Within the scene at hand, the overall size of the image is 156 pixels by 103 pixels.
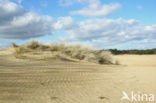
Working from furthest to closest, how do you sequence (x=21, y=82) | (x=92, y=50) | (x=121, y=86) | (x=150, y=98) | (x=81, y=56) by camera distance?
(x=92, y=50)
(x=81, y=56)
(x=121, y=86)
(x=21, y=82)
(x=150, y=98)

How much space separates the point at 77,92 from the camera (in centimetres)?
455

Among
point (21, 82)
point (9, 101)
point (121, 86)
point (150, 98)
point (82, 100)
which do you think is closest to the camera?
point (9, 101)

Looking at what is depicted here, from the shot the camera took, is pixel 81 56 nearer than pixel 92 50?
Yes

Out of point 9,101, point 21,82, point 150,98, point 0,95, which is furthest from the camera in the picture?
point 21,82

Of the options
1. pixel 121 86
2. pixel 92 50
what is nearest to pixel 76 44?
pixel 92 50

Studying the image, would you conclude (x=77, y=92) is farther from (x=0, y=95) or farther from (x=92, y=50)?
(x=92, y=50)

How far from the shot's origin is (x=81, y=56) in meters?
12.7

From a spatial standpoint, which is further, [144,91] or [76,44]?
[76,44]

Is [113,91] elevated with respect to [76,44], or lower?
lower

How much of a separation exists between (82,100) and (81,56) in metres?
8.74

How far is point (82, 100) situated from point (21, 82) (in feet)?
6.37

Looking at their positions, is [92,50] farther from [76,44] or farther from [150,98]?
[150,98]

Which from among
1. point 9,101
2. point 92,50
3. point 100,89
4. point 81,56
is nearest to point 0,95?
point 9,101

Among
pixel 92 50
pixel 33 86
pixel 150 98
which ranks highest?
pixel 92 50
